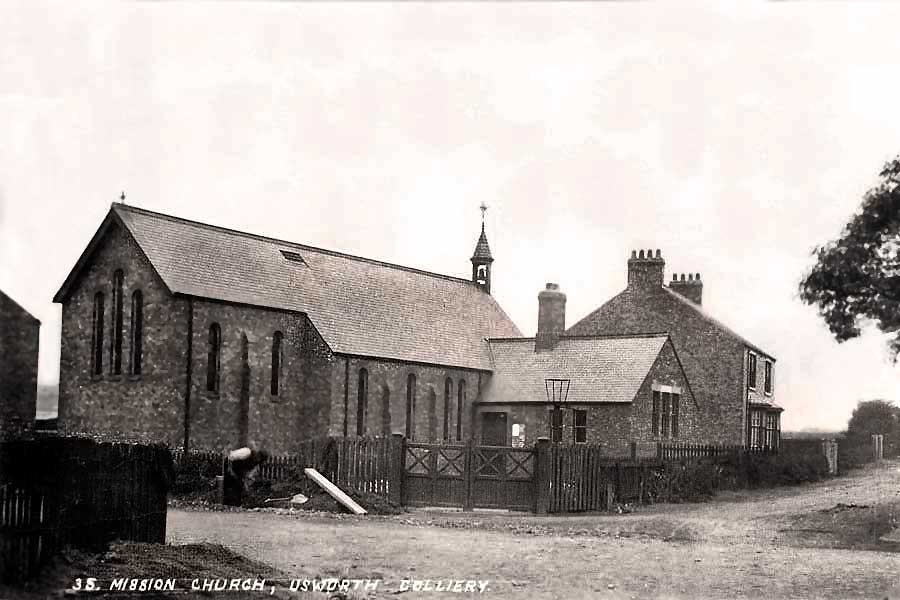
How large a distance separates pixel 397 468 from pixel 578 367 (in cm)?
1947

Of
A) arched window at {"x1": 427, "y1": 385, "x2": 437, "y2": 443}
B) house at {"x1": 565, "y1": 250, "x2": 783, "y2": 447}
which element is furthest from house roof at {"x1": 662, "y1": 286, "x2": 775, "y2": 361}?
arched window at {"x1": 427, "y1": 385, "x2": 437, "y2": 443}

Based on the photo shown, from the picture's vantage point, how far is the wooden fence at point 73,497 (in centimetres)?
1234

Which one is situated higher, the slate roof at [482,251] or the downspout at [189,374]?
the slate roof at [482,251]

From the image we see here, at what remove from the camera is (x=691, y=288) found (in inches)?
2226

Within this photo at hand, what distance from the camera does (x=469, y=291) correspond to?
184ft

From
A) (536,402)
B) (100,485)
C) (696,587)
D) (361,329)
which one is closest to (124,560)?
(100,485)

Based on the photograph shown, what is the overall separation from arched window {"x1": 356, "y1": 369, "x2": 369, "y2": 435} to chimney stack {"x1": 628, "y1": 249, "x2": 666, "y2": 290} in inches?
675

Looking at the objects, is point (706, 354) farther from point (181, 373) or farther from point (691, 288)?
point (181, 373)

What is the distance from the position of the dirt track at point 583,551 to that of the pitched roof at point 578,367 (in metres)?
15.9

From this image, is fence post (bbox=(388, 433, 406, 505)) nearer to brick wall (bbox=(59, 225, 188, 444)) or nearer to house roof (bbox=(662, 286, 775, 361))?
brick wall (bbox=(59, 225, 188, 444))

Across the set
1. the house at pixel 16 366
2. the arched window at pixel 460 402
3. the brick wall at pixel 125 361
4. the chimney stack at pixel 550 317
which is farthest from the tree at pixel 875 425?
the house at pixel 16 366

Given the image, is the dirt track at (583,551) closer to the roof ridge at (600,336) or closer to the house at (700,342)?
the roof ridge at (600,336)

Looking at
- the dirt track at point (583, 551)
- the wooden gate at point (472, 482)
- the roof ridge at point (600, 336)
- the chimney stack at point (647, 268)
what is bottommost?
the dirt track at point (583, 551)

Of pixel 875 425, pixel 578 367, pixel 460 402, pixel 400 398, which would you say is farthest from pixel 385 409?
pixel 875 425
